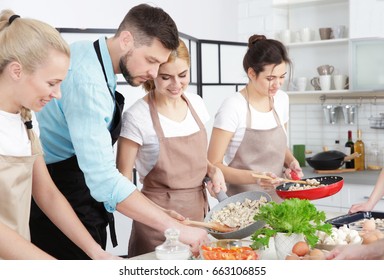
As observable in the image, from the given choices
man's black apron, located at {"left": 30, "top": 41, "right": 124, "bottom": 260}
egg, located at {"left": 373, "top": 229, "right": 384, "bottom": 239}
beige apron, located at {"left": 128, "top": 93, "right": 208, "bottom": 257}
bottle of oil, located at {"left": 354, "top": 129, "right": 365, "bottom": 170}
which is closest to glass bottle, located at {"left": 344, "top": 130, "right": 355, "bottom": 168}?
bottle of oil, located at {"left": 354, "top": 129, "right": 365, "bottom": 170}

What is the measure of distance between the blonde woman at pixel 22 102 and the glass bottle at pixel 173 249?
Result: 18 cm

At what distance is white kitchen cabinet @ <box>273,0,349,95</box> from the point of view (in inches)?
211

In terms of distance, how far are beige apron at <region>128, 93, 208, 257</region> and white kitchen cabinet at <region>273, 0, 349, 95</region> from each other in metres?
2.72

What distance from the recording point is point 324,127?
5.61 m

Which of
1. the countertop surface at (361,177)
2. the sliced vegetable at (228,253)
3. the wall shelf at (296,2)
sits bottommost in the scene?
the countertop surface at (361,177)

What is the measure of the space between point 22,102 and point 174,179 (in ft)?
3.31

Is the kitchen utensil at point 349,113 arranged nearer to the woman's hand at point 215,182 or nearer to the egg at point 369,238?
the woman's hand at point 215,182

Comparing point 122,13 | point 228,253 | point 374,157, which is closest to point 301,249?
point 228,253

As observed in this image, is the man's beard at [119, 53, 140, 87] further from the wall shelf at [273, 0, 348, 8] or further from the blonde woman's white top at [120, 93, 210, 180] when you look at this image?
the wall shelf at [273, 0, 348, 8]

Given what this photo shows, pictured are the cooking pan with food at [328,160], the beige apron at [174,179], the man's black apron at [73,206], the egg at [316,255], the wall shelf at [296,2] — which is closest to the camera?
the egg at [316,255]

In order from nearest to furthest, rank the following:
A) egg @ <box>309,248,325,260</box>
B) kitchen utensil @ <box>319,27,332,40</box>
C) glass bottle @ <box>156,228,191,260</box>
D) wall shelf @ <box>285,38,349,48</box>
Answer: egg @ <box>309,248,325,260</box>, glass bottle @ <box>156,228,191,260</box>, wall shelf @ <box>285,38,349,48</box>, kitchen utensil @ <box>319,27,332,40</box>

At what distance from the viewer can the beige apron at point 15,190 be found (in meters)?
1.92

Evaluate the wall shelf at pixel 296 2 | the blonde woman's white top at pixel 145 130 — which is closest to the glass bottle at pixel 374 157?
the wall shelf at pixel 296 2
